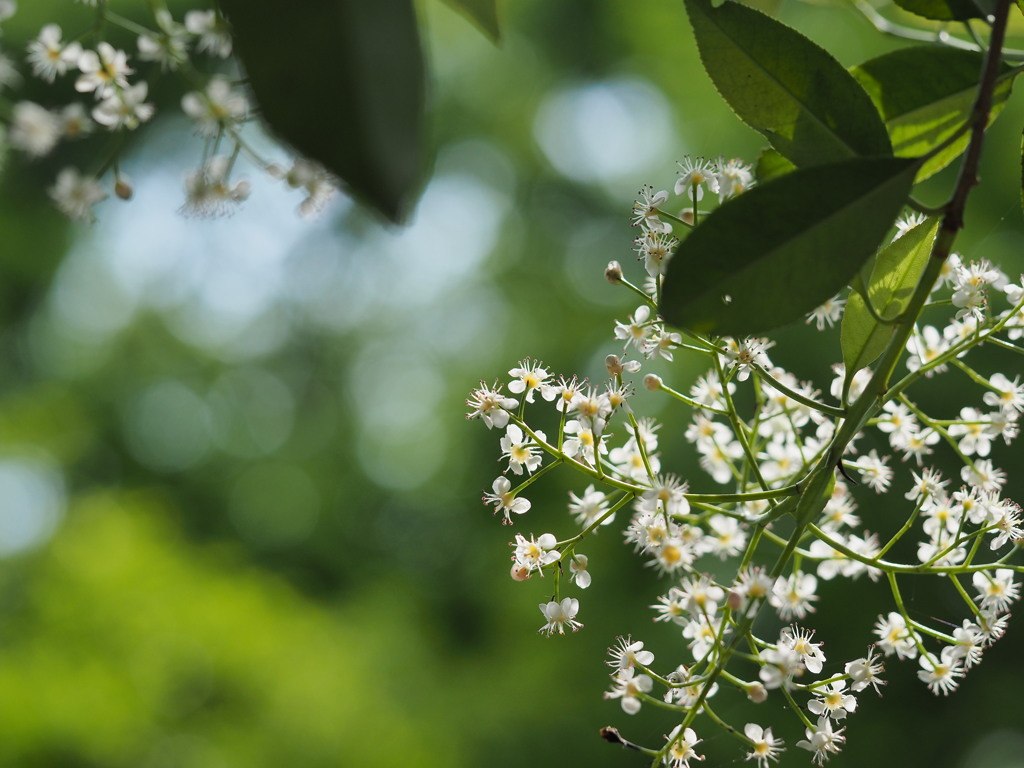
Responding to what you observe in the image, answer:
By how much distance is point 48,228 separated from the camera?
22.6 feet

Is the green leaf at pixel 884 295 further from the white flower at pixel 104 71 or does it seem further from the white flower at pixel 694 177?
the white flower at pixel 104 71

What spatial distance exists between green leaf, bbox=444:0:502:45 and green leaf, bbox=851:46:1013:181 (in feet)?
0.59

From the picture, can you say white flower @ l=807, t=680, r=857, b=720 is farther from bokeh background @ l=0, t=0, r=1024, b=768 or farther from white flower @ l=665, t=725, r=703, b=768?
bokeh background @ l=0, t=0, r=1024, b=768

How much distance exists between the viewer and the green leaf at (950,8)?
451mm

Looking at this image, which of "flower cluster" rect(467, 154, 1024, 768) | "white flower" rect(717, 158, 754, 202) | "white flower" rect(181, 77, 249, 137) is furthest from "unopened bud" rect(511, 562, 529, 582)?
"white flower" rect(181, 77, 249, 137)

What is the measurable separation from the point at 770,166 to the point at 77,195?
47 cm

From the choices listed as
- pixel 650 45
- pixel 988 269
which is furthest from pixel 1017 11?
pixel 650 45

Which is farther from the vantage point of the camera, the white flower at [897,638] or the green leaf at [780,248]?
the white flower at [897,638]

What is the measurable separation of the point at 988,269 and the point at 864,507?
373cm

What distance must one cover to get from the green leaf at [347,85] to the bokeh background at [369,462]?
10.2 feet

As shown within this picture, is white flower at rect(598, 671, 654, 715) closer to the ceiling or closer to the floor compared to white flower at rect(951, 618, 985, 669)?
closer to the floor

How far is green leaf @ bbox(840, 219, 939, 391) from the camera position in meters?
0.48

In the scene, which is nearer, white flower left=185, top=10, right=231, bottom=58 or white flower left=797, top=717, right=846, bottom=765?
white flower left=797, top=717, right=846, bottom=765

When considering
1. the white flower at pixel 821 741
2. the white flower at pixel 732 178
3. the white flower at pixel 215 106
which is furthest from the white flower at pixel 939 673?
the white flower at pixel 215 106
